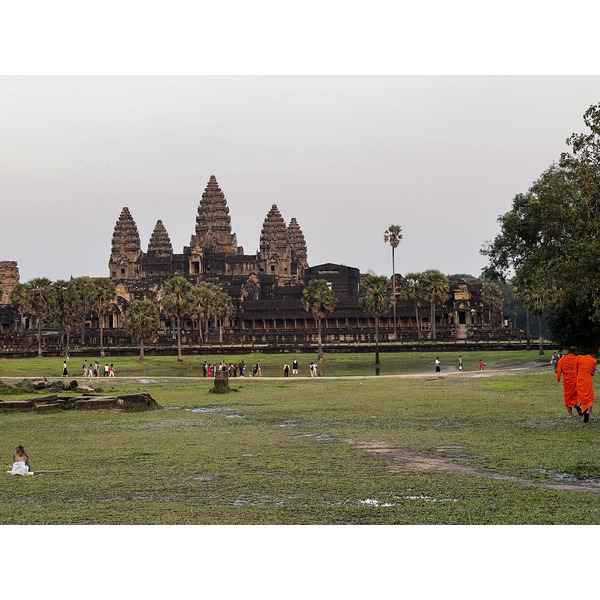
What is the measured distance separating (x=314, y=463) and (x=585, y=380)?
784cm

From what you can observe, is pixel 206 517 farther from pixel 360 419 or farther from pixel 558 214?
pixel 558 214

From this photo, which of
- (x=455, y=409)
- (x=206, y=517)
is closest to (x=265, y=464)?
(x=206, y=517)

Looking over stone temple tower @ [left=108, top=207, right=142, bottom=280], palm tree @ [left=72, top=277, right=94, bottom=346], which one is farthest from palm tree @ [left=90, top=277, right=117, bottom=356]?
stone temple tower @ [left=108, top=207, right=142, bottom=280]

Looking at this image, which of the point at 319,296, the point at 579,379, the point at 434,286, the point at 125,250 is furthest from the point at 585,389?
the point at 125,250

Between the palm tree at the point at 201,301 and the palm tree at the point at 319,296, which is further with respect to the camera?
the palm tree at the point at 201,301

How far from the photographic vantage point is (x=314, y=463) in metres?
15.6

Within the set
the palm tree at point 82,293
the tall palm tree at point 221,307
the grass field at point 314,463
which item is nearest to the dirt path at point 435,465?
the grass field at point 314,463

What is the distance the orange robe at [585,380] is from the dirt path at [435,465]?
4962 millimetres

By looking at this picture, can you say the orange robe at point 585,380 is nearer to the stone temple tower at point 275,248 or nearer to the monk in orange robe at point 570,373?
the monk in orange robe at point 570,373

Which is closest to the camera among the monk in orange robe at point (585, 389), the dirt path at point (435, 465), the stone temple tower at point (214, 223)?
the dirt path at point (435, 465)

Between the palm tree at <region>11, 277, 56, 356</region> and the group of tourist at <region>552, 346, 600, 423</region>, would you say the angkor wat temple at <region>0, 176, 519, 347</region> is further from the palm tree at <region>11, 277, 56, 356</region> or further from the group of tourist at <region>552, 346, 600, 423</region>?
the group of tourist at <region>552, 346, 600, 423</region>

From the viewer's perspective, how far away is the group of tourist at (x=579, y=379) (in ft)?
64.3

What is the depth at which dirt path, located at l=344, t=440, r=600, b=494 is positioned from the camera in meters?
13.0

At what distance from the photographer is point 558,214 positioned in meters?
46.1
